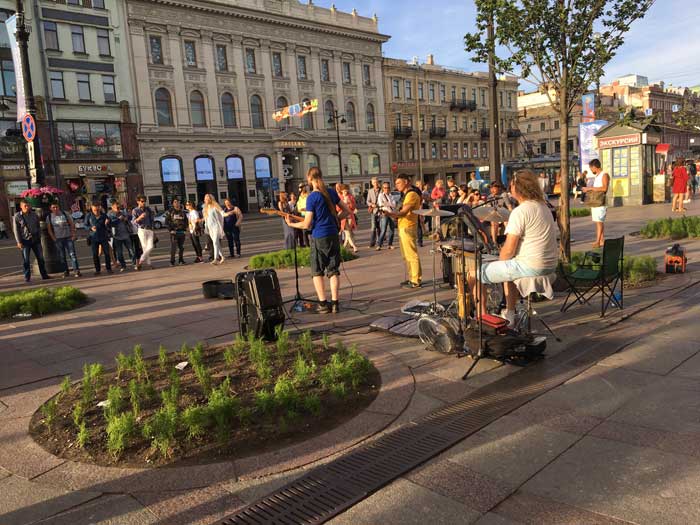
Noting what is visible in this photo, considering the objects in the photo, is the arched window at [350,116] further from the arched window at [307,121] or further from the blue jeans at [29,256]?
the blue jeans at [29,256]

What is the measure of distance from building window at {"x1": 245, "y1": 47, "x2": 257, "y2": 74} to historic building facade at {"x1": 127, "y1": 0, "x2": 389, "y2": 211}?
0.29 ft

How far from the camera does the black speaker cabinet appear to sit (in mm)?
5832

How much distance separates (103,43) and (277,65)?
15.0 meters

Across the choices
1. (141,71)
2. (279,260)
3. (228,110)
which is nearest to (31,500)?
(279,260)

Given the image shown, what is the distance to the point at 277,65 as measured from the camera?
4925cm

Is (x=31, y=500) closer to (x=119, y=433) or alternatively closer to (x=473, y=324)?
(x=119, y=433)

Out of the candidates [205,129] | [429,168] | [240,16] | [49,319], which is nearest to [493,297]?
[49,319]

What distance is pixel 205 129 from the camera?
149ft

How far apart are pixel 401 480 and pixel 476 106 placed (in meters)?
71.2

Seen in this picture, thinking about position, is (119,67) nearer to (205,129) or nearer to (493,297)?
(205,129)

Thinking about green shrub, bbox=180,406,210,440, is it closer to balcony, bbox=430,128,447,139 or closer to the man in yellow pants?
the man in yellow pants

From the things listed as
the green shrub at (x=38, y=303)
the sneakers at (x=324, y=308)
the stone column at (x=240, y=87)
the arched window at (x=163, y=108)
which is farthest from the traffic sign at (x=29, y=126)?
the stone column at (x=240, y=87)

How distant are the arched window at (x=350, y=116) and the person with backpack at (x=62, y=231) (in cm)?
4387

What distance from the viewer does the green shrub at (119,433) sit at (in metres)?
3.54
